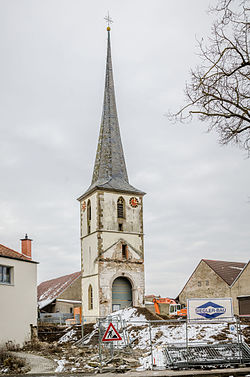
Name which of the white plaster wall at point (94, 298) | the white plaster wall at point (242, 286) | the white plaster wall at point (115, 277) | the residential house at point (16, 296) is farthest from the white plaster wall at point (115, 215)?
the residential house at point (16, 296)

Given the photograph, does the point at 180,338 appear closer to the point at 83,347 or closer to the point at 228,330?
the point at 228,330

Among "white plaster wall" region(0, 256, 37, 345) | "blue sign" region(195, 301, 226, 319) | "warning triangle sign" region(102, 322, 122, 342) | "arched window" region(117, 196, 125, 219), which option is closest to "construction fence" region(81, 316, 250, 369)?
"warning triangle sign" region(102, 322, 122, 342)

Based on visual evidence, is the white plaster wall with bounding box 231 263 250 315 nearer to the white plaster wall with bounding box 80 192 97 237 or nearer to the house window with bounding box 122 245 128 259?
the house window with bounding box 122 245 128 259

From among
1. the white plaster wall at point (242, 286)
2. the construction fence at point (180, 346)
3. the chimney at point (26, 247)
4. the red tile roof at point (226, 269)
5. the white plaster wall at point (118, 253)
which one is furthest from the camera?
the red tile roof at point (226, 269)

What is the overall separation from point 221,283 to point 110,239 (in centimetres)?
1235

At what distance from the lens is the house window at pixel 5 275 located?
2409 cm

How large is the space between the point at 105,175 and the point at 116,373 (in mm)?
27631

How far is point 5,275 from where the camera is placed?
24.4 metres

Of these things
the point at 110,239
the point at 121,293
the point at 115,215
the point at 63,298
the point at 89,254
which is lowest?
the point at 63,298

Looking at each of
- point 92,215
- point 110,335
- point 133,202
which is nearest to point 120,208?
point 133,202

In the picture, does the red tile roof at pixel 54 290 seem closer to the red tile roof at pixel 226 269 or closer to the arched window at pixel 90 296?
the arched window at pixel 90 296

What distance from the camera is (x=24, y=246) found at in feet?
96.3

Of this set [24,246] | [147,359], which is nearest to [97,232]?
[24,246]

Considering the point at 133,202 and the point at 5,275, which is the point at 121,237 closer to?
the point at 133,202
